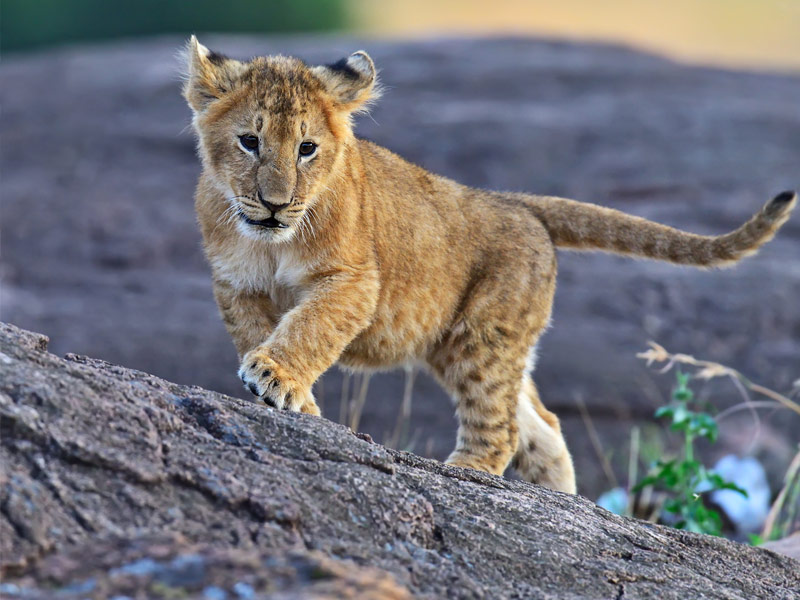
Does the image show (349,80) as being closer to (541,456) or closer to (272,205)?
(272,205)

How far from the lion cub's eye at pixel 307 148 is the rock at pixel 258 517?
1618 mm

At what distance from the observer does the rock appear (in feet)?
8.19

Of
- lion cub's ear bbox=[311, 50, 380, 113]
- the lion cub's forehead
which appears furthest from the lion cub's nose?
lion cub's ear bbox=[311, 50, 380, 113]

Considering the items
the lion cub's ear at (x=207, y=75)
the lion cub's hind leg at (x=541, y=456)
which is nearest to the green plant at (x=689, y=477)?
the lion cub's hind leg at (x=541, y=456)

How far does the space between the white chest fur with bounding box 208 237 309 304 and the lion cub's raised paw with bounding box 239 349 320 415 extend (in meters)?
0.51

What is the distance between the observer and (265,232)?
15.8ft

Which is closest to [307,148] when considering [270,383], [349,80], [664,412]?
[349,80]

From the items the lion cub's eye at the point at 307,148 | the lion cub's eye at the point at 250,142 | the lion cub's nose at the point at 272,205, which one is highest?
the lion cub's eye at the point at 307,148

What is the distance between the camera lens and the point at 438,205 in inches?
229

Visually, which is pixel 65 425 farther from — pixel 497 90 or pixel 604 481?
pixel 497 90

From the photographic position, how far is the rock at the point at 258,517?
2.50 meters

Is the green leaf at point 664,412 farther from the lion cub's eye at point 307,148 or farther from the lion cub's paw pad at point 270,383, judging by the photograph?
the lion cub's eye at point 307,148

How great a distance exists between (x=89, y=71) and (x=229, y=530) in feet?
50.0

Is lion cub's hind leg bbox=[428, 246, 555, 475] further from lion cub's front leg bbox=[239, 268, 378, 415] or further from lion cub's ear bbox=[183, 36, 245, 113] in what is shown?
lion cub's ear bbox=[183, 36, 245, 113]
